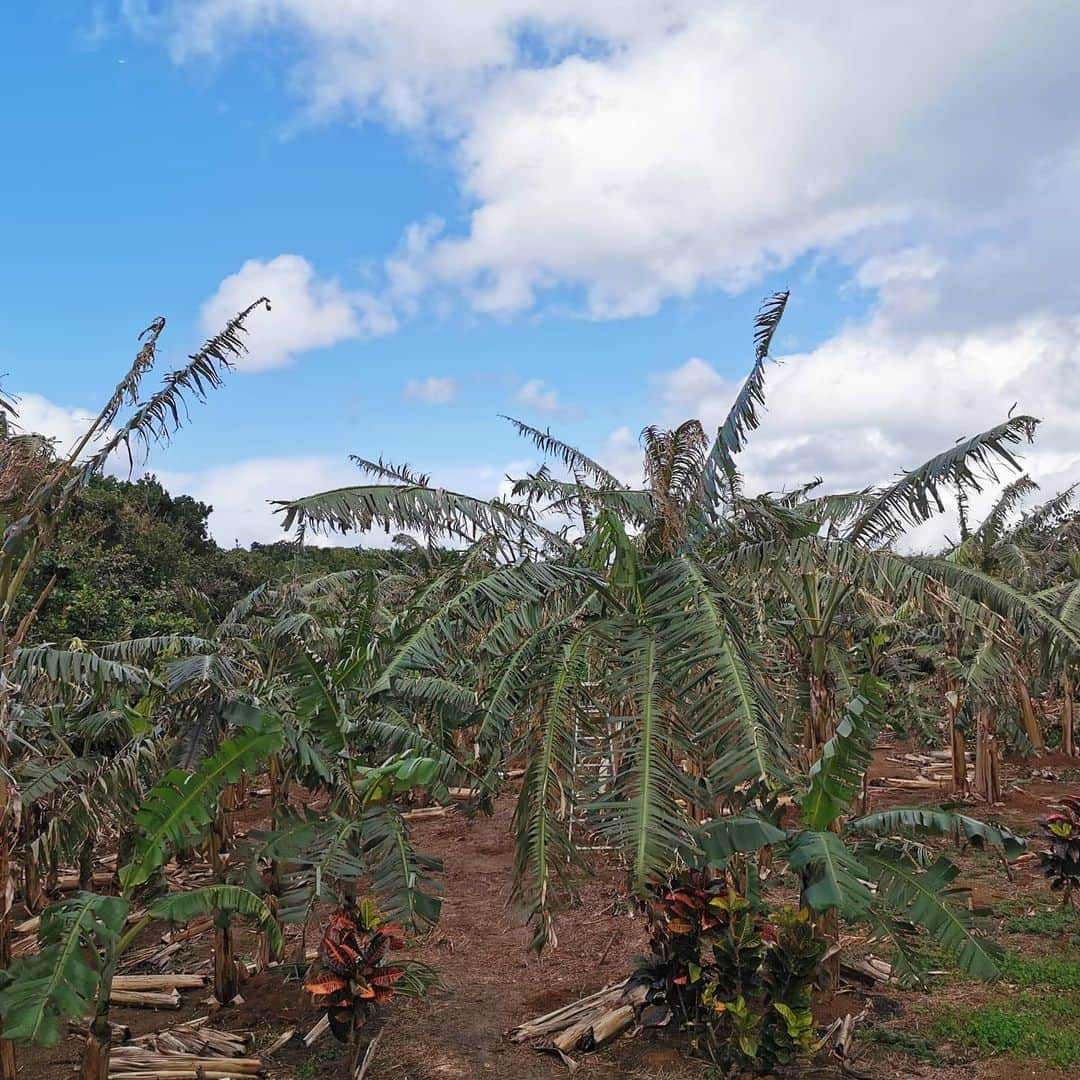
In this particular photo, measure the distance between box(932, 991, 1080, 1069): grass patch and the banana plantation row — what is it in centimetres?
58

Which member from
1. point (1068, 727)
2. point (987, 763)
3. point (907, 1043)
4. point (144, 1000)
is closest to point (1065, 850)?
point (907, 1043)

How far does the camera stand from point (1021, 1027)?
23.2ft

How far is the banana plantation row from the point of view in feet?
19.3

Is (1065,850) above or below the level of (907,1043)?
above

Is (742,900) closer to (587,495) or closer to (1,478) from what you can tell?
(587,495)

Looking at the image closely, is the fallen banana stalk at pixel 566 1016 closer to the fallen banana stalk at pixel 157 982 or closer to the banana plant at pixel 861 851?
the banana plant at pixel 861 851

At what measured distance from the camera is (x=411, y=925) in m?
6.23

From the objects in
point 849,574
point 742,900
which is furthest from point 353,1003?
point 849,574

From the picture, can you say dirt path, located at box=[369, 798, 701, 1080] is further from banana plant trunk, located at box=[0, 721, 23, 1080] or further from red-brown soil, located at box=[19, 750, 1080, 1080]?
banana plant trunk, located at box=[0, 721, 23, 1080]

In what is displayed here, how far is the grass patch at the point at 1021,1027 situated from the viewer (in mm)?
6742

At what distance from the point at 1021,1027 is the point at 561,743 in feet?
14.3

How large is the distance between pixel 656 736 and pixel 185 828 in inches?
124

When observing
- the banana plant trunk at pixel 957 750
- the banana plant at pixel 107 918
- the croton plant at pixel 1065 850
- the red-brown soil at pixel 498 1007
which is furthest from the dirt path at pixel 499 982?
the banana plant trunk at pixel 957 750

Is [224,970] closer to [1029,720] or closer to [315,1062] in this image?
[315,1062]
